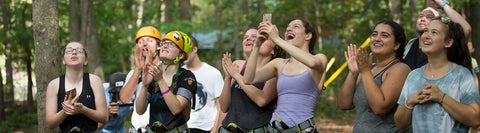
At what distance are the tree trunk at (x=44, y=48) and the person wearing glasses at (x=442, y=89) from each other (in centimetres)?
448

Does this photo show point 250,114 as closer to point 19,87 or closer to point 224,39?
point 224,39

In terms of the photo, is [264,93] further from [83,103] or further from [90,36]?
[90,36]

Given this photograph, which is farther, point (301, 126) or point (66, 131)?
point (66, 131)

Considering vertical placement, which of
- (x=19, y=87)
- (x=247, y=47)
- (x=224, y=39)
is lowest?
(x=19, y=87)

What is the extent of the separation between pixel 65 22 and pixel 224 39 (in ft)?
18.8

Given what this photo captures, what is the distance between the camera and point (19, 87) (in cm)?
3112

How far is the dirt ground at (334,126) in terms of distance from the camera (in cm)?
1798

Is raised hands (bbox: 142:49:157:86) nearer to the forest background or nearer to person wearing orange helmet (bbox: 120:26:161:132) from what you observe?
person wearing orange helmet (bbox: 120:26:161:132)

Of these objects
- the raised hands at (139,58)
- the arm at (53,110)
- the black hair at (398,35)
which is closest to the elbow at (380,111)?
the black hair at (398,35)

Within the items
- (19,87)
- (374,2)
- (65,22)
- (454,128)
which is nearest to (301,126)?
(454,128)

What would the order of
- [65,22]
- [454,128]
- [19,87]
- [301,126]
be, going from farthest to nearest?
1. [19,87]
2. [65,22]
3. [301,126]
4. [454,128]

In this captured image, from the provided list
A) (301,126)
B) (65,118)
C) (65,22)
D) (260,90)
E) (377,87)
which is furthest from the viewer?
(65,22)

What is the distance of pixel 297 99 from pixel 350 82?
0.44 m

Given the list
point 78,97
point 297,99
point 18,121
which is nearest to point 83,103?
point 78,97
